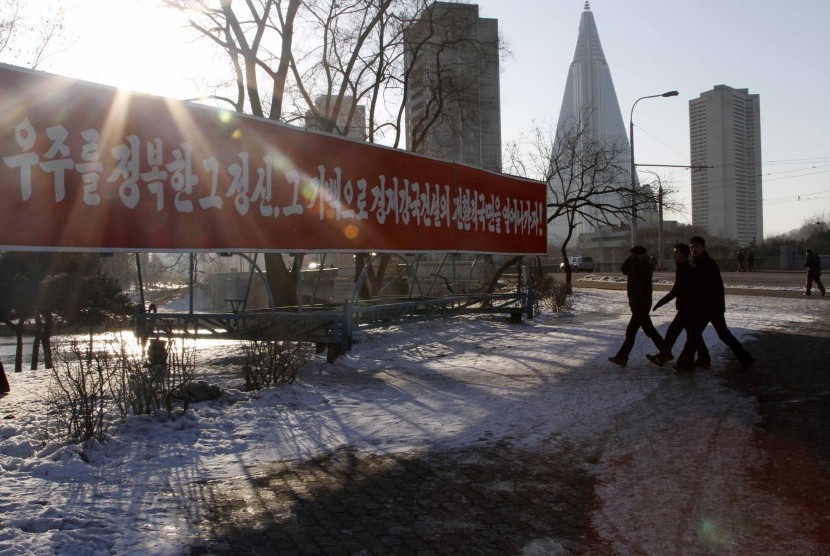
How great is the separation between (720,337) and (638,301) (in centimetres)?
122

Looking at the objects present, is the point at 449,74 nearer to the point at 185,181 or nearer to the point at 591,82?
the point at 185,181

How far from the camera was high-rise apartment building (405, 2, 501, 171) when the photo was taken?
23312mm


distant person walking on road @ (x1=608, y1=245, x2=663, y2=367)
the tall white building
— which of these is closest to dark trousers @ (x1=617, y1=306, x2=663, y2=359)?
distant person walking on road @ (x1=608, y1=245, x2=663, y2=367)

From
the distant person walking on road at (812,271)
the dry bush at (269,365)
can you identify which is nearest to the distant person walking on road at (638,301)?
the dry bush at (269,365)

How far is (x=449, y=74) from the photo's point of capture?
24719 mm

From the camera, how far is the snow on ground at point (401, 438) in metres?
4.15

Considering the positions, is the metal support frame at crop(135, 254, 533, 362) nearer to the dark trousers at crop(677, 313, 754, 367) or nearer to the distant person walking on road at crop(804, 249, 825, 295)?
the dark trousers at crop(677, 313, 754, 367)

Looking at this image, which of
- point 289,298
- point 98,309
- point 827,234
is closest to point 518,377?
point 289,298

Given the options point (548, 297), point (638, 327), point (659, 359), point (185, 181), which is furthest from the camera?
point (548, 297)

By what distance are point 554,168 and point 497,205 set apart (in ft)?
37.6

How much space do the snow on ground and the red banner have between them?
214 cm

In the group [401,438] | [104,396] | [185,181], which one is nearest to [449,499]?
[401,438]

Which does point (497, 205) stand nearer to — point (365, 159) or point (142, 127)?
point (365, 159)

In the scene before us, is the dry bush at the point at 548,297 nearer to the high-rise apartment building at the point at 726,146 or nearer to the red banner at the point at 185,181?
the red banner at the point at 185,181
